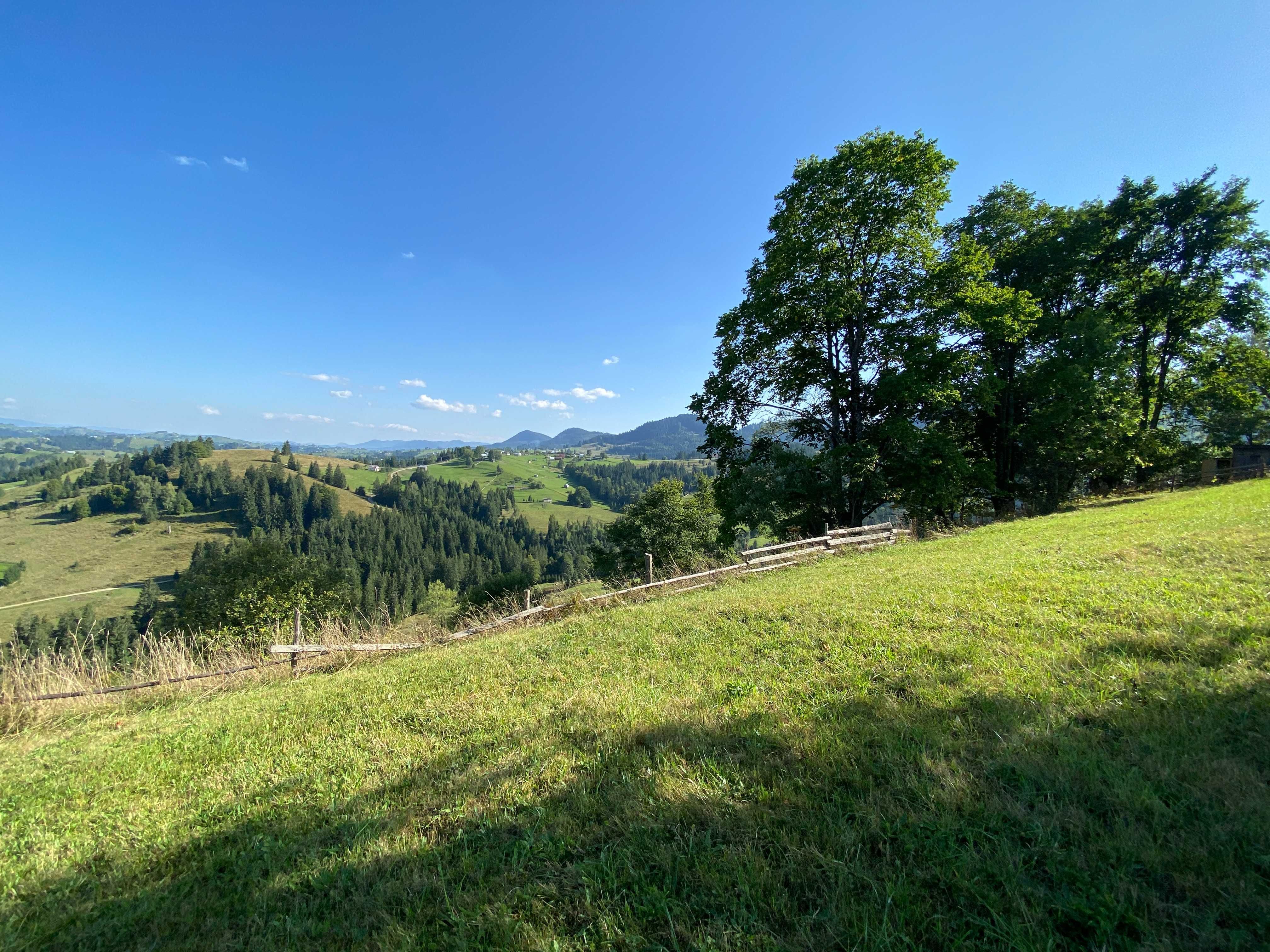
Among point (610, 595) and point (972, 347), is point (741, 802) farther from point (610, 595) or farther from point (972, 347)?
point (972, 347)

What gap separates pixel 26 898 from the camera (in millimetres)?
2979

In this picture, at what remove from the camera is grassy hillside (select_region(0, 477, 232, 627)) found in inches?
2849

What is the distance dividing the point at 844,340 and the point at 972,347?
5.78m

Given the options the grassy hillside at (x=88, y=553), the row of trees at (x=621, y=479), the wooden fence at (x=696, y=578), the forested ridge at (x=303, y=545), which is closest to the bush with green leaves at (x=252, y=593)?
the forested ridge at (x=303, y=545)

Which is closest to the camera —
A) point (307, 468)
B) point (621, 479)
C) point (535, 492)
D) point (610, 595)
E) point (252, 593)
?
point (610, 595)

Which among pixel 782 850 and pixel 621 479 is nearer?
pixel 782 850

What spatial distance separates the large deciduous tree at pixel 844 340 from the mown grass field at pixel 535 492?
110 metres

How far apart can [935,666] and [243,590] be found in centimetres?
4018

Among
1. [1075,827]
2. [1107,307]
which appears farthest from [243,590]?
[1107,307]

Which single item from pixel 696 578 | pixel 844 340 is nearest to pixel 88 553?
pixel 696 578

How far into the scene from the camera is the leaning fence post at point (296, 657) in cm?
905

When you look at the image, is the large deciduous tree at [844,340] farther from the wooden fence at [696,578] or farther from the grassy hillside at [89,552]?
the grassy hillside at [89,552]

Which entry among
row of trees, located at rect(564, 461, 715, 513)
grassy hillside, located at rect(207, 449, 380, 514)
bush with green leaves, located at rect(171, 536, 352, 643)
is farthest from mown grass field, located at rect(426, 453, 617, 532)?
bush with green leaves, located at rect(171, 536, 352, 643)

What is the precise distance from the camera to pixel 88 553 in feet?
298
